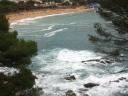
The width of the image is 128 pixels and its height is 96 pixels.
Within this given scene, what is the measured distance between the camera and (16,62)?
45.2ft

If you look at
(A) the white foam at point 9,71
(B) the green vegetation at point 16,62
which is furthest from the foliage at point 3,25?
(A) the white foam at point 9,71

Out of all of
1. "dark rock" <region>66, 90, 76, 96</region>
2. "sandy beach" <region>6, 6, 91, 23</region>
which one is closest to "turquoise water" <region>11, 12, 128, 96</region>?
"dark rock" <region>66, 90, 76, 96</region>

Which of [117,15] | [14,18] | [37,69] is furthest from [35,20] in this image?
[117,15]

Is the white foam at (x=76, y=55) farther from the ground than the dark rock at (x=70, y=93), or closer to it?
closer to it

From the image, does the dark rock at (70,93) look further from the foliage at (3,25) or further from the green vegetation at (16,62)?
the green vegetation at (16,62)

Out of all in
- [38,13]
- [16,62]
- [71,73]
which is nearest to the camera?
[16,62]

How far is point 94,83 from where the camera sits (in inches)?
1115

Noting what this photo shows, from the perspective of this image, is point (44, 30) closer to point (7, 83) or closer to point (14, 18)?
point (14, 18)

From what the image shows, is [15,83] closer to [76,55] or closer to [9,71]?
[9,71]

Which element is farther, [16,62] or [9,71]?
[9,71]

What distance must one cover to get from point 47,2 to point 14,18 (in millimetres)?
30889

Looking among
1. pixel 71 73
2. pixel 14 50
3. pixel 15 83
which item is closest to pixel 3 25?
pixel 14 50

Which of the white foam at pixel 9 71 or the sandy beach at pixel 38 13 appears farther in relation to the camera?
the sandy beach at pixel 38 13

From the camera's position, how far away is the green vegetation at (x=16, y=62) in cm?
1251
